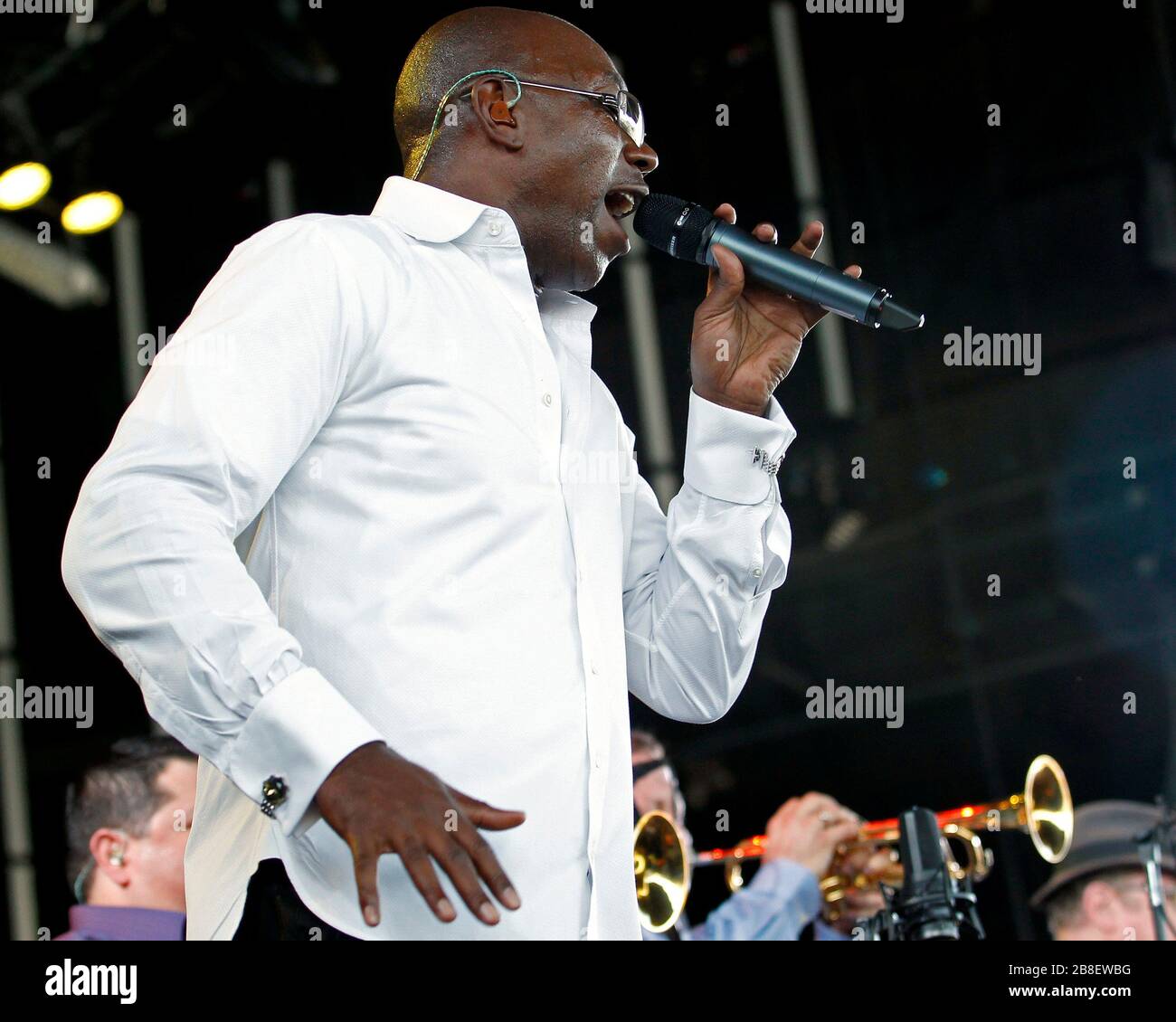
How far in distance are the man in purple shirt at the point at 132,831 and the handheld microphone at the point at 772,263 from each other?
1996 millimetres

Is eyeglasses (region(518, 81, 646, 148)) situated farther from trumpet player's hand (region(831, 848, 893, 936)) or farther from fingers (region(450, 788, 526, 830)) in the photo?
trumpet player's hand (region(831, 848, 893, 936))

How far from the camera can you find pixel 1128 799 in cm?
485

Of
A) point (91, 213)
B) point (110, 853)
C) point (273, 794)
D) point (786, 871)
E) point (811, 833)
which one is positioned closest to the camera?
point (273, 794)

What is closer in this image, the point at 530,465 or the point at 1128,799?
the point at 530,465

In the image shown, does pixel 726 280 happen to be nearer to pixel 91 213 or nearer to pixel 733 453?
pixel 733 453

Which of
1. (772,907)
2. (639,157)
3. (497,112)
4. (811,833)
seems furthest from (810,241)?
(811,833)

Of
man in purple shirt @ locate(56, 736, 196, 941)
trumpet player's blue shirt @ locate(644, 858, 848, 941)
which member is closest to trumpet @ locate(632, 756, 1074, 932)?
trumpet player's blue shirt @ locate(644, 858, 848, 941)

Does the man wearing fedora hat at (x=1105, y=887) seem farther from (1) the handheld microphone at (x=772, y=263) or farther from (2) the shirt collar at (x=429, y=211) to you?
(2) the shirt collar at (x=429, y=211)

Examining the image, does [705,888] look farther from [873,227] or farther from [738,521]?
[738,521]

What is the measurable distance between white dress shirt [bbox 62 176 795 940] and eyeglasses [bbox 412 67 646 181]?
0.25 meters

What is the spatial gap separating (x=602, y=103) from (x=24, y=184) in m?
3.59

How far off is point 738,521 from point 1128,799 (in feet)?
11.9

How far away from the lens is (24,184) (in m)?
4.87
